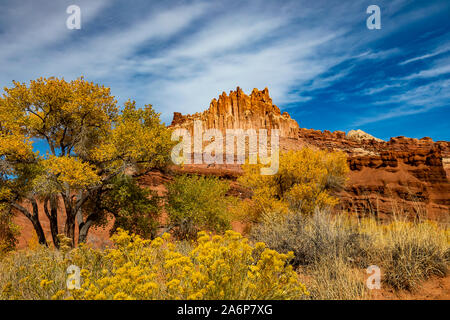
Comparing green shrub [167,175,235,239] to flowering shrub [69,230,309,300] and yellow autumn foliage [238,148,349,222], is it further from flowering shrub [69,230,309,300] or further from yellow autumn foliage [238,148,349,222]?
flowering shrub [69,230,309,300]

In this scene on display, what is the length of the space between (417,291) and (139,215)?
12955mm

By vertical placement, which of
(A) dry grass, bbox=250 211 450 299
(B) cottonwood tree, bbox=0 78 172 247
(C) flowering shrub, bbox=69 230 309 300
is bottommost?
(A) dry grass, bbox=250 211 450 299

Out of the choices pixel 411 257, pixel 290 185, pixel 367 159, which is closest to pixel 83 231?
pixel 290 185

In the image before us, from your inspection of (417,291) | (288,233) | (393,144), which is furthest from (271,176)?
(393,144)

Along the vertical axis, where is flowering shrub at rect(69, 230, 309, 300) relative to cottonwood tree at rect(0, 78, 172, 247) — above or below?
below

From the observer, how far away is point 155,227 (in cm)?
1469

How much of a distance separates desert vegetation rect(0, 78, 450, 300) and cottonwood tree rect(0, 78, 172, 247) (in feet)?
0.21

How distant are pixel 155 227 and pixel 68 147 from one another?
6227mm

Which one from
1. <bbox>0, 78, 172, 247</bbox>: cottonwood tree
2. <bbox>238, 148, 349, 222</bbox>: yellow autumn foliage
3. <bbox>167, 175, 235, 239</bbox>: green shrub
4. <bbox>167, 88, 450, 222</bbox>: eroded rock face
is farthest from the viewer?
<bbox>167, 88, 450, 222</bbox>: eroded rock face

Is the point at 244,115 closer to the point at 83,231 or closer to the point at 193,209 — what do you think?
the point at 193,209

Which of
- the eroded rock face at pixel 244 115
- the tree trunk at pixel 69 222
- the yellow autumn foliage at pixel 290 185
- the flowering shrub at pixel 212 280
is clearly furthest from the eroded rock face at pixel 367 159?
the tree trunk at pixel 69 222

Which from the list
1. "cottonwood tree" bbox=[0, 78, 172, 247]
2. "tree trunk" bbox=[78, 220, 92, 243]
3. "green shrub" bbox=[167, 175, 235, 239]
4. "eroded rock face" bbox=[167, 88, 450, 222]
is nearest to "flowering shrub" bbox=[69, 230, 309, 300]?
"cottonwood tree" bbox=[0, 78, 172, 247]

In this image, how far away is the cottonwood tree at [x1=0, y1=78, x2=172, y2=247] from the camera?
456 inches
